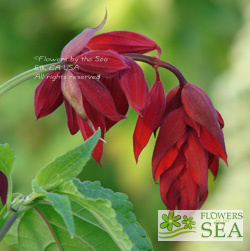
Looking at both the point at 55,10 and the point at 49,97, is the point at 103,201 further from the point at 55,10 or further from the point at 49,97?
the point at 55,10

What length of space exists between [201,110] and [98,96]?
0.11 metres

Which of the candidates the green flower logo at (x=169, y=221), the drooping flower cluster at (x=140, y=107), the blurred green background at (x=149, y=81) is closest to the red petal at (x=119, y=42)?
the drooping flower cluster at (x=140, y=107)

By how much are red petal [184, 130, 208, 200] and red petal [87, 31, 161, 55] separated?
0.12m

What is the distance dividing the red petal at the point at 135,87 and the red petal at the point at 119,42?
1.6 inches

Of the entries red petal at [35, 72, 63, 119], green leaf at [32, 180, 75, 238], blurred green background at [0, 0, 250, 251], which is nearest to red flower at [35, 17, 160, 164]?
red petal at [35, 72, 63, 119]

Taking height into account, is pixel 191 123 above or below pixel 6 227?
above

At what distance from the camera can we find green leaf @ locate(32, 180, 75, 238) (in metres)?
0.51

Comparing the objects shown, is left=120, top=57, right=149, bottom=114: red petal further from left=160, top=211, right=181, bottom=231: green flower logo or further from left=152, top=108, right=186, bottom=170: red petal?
left=160, top=211, right=181, bottom=231: green flower logo

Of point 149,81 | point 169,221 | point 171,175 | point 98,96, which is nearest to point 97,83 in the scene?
point 98,96

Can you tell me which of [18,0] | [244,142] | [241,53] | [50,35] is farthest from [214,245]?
[18,0]

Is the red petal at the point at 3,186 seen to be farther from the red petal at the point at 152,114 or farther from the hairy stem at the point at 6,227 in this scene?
the red petal at the point at 152,114

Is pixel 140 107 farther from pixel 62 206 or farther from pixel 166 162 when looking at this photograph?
pixel 62 206

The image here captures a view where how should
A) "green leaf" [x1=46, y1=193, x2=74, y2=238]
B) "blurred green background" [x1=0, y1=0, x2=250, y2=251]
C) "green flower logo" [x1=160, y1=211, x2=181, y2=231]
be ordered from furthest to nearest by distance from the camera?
"blurred green background" [x1=0, y1=0, x2=250, y2=251] < "green flower logo" [x1=160, y1=211, x2=181, y2=231] < "green leaf" [x1=46, y1=193, x2=74, y2=238]

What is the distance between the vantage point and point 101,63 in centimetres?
64
